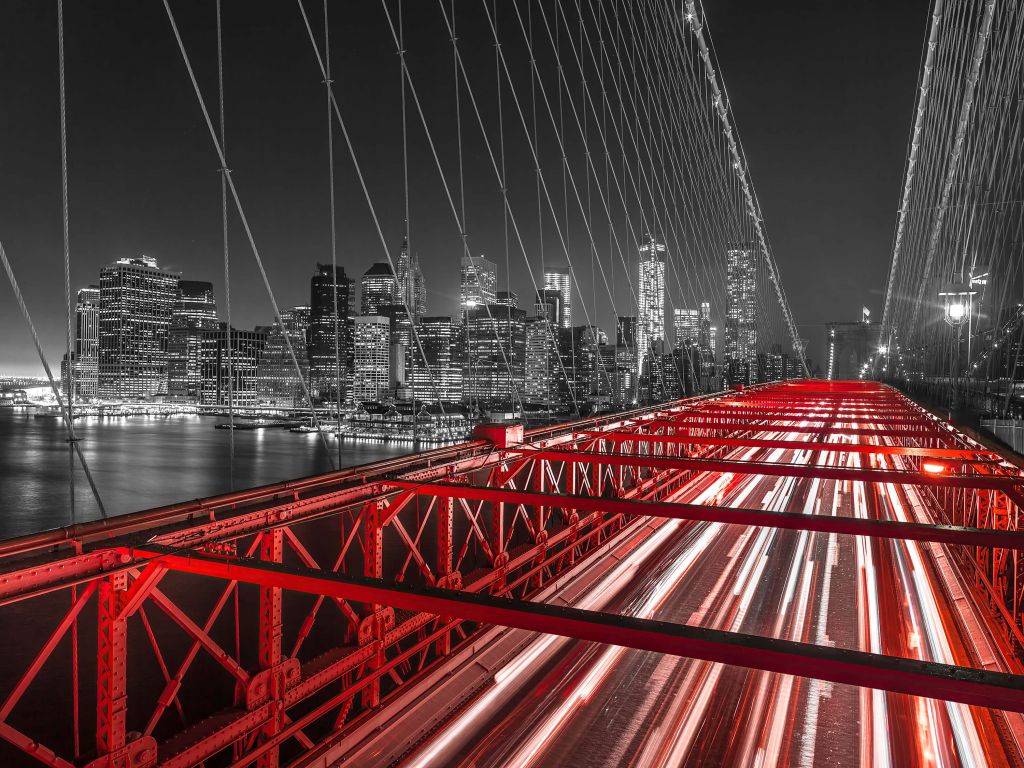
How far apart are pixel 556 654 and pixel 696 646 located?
152 inches

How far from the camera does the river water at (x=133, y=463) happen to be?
39.9m

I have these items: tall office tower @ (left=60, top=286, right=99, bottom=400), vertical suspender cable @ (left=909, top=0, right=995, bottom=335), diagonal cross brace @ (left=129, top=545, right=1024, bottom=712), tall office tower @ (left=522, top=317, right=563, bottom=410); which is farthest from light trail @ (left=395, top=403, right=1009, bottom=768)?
tall office tower @ (left=522, top=317, right=563, bottom=410)

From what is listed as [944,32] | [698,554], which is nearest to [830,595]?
[698,554]

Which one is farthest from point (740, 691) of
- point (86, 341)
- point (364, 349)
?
point (364, 349)

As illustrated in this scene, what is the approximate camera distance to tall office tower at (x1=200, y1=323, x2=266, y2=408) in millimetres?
45581

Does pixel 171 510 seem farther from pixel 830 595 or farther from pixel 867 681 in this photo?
pixel 830 595

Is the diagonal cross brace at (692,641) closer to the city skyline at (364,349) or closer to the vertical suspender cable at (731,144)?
the city skyline at (364,349)

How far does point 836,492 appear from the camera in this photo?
1546 cm

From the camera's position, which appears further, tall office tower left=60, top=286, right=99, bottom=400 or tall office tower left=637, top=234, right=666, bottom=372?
tall office tower left=637, top=234, right=666, bottom=372

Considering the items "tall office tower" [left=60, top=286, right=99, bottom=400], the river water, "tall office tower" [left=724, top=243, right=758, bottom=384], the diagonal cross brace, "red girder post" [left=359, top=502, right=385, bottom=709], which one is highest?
"tall office tower" [left=724, top=243, right=758, bottom=384]

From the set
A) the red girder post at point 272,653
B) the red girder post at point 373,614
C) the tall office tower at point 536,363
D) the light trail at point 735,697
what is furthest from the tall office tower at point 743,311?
the red girder post at point 272,653

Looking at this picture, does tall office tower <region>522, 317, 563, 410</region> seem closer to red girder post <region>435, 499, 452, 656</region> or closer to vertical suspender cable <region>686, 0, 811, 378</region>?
vertical suspender cable <region>686, 0, 811, 378</region>

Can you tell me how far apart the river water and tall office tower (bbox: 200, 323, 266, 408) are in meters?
5.11

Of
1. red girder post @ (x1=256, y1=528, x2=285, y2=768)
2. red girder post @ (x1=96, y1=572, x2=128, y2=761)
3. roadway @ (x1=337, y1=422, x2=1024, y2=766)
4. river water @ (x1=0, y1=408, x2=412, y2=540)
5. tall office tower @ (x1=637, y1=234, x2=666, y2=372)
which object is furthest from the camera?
river water @ (x1=0, y1=408, x2=412, y2=540)
